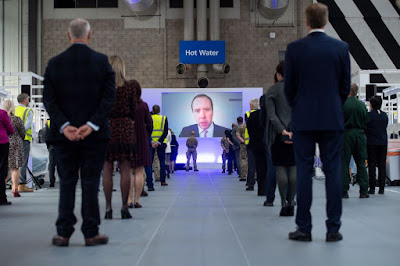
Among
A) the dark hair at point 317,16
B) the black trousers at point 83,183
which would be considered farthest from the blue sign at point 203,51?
the black trousers at point 83,183

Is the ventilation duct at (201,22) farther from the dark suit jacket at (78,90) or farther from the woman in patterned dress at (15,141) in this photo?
the dark suit jacket at (78,90)

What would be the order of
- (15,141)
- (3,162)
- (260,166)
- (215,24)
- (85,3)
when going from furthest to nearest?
(85,3) → (215,24) → (15,141) → (260,166) → (3,162)

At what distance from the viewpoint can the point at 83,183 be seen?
3244mm

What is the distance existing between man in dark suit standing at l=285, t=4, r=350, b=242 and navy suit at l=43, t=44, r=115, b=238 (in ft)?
3.57

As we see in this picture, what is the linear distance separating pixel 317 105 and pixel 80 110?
4.43ft

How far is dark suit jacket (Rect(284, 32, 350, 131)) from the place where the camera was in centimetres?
329

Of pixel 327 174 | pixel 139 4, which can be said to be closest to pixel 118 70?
pixel 327 174

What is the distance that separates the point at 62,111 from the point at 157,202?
10.8 ft

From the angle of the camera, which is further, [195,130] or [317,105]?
[195,130]

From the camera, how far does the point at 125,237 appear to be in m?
3.60

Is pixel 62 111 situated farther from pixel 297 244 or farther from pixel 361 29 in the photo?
pixel 361 29

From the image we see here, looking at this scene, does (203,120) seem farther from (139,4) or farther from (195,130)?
(139,4)

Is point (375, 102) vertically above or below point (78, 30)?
below

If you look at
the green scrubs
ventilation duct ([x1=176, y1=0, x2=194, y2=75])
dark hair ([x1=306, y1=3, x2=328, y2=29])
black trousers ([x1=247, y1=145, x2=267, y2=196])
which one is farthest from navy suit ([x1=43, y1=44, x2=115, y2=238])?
ventilation duct ([x1=176, y1=0, x2=194, y2=75])
